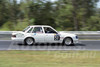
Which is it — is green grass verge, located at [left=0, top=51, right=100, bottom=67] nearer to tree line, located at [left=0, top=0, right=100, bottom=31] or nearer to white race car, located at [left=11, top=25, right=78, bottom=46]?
white race car, located at [left=11, top=25, right=78, bottom=46]

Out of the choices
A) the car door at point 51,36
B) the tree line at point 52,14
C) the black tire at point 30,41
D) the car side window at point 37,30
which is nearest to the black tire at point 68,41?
the car door at point 51,36

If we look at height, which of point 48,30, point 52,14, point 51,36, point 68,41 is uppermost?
point 52,14

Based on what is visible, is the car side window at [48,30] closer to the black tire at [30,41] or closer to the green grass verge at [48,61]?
the black tire at [30,41]

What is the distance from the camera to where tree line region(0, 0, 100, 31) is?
24.0 m

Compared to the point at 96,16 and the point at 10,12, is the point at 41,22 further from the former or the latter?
the point at 96,16

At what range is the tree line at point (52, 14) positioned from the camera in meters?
24.0

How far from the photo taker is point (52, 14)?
25094 millimetres

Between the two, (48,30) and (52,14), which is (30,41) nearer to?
(48,30)

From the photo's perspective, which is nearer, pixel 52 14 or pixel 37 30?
pixel 37 30

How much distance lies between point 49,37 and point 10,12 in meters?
14.2

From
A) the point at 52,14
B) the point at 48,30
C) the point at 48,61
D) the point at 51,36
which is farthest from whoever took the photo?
the point at 52,14

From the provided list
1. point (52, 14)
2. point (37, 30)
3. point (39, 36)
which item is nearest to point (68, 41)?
point (39, 36)

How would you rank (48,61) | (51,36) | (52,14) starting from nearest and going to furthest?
(48,61)
(51,36)
(52,14)

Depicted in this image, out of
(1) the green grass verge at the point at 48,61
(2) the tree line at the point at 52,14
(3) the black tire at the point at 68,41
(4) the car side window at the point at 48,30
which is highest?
(2) the tree line at the point at 52,14
